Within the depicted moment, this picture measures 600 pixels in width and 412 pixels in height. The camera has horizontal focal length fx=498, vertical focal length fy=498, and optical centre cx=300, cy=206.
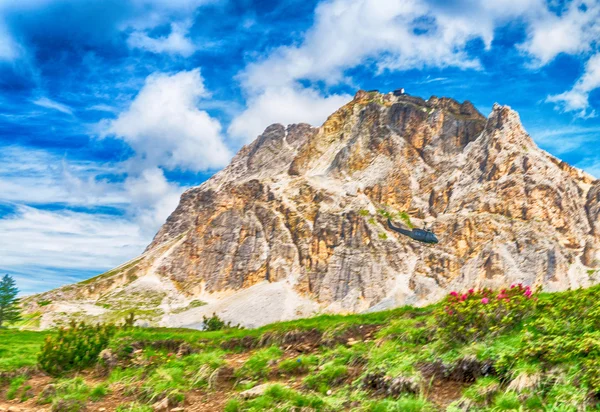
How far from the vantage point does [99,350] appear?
19062 millimetres

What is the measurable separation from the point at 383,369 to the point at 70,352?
1237 cm

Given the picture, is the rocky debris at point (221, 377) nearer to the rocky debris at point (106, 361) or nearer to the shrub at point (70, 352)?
the rocky debris at point (106, 361)

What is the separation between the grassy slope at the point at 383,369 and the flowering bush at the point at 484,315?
0.22 meters

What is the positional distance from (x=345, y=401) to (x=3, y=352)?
1887 centimetres

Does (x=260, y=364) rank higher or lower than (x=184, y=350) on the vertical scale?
lower

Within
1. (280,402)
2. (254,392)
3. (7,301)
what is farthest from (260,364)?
(7,301)

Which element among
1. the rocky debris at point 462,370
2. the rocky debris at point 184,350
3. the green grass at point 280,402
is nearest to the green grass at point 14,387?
the rocky debris at point 184,350

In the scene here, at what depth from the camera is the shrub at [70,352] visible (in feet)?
60.4

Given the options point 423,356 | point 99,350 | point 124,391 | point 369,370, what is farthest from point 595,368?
point 99,350

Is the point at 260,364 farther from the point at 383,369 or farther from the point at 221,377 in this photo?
the point at 383,369

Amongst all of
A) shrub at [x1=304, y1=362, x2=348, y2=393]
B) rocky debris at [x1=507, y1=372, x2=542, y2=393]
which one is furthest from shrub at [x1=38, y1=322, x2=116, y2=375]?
rocky debris at [x1=507, y1=372, x2=542, y2=393]

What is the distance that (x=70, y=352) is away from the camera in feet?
61.0

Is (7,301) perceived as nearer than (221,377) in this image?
No

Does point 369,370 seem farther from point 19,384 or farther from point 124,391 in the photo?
point 19,384
